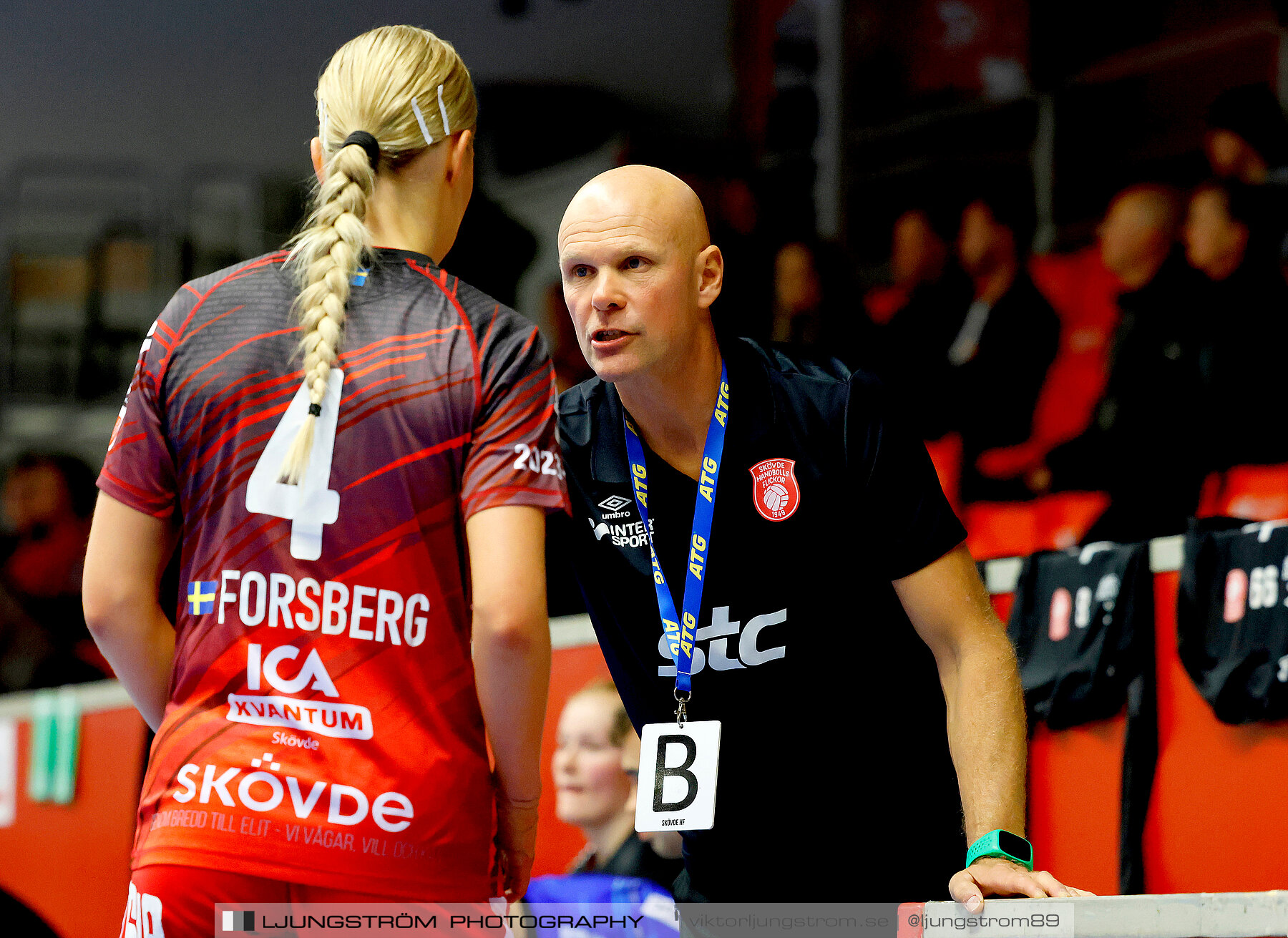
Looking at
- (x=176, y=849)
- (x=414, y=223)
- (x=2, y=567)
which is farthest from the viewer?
(x=2, y=567)

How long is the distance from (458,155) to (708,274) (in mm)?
526

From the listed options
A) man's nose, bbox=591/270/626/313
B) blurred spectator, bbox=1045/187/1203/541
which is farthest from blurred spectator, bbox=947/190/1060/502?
man's nose, bbox=591/270/626/313

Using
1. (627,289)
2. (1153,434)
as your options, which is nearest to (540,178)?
(1153,434)

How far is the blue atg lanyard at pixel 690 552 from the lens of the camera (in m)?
1.96

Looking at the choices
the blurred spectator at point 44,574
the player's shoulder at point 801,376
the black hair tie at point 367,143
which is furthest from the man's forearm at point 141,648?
the blurred spectator at point 44,574

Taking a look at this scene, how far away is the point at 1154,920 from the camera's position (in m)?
1.40

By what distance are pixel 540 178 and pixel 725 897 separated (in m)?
4.81

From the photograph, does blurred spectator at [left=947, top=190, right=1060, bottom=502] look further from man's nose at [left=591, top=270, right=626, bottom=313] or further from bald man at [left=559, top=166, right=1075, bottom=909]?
man's nose at [left=591, top=270, right=626, bottom=313]

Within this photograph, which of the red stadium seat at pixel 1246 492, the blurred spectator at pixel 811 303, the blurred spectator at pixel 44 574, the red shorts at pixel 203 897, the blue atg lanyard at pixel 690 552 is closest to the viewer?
the red shorts at pixel 203 897

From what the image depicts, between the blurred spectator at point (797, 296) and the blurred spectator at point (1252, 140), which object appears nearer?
the blurred spectator at point (1252, 140)

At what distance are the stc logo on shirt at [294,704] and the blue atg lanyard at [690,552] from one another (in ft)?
2.09

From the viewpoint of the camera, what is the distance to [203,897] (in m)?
1.36

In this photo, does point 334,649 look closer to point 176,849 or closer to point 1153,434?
point 176,849

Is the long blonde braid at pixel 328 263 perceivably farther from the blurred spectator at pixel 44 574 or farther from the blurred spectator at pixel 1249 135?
the blurred spectator at pixel 44 574
